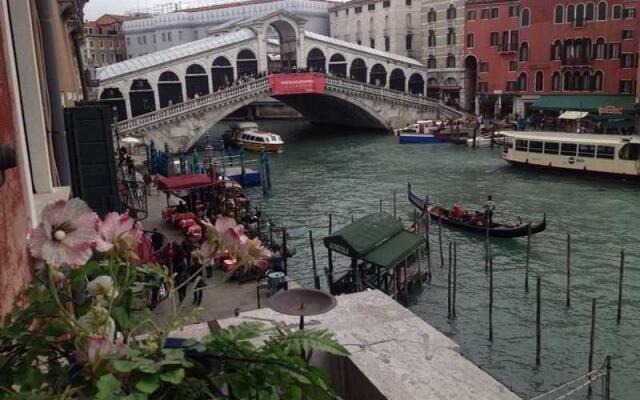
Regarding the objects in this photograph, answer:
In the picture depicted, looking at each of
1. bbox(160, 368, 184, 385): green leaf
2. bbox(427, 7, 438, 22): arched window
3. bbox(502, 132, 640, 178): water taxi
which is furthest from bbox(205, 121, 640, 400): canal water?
bbox(427, 7, 438, 22): arched window

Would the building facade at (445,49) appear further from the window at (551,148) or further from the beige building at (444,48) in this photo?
the window at (551,148)

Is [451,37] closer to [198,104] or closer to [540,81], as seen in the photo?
[540,81]

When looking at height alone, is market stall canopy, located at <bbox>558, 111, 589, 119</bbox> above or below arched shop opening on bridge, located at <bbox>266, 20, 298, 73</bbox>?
below

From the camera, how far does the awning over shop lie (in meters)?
32.2

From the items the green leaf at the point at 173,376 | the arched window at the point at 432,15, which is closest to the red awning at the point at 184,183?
the green leaf at the point at 173,376

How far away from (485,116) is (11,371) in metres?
40.4

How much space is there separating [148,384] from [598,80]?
36201mm

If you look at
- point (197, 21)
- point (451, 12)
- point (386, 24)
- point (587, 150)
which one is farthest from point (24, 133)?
point (197, 21)

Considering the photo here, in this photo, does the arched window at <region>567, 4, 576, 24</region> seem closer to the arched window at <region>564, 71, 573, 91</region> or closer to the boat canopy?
the arched window at <region>564, 71, 573, 91</region>

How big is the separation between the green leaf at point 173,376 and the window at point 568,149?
24.3 m

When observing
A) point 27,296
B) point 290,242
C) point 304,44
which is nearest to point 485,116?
point 304,44

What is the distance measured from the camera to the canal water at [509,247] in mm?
9867

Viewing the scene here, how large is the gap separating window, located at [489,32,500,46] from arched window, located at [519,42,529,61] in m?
2.09

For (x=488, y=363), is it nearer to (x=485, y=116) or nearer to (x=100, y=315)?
(x=100, y=315)
